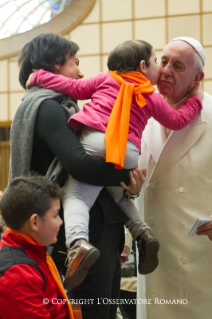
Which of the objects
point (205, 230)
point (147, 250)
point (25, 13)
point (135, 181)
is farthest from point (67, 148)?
point (25, 13)

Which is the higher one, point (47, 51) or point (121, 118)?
point (47, 51)

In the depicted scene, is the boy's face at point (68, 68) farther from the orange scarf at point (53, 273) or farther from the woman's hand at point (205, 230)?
the woman's hand at point (205, 230)

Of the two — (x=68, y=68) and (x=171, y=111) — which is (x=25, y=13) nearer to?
(x=68, y=68)

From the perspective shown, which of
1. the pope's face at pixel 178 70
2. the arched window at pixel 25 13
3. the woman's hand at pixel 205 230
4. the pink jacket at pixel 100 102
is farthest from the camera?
the arched window at pixel 25 13

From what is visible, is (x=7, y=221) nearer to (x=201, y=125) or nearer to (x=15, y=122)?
(x=15, y=122)

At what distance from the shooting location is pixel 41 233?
1596mm

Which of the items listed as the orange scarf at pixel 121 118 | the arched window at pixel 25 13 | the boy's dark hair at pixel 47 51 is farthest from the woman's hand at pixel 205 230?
the arched window at pixel 25 13

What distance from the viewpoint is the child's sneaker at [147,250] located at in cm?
188

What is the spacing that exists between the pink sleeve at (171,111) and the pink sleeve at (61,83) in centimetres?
26

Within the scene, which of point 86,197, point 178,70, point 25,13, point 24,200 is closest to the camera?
point 24,200

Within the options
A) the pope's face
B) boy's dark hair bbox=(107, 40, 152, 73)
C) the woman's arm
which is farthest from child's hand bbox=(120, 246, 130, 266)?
boy's dark hair bbox=(107, 40, 152, 73)

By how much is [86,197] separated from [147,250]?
1.13 ft

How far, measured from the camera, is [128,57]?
194 centimetres

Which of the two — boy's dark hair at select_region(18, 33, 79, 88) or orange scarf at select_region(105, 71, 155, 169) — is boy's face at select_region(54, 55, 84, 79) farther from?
orange scarf at select_region(105, 71, 155, 169)
